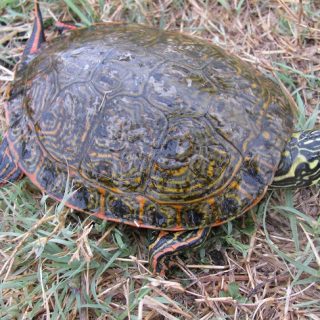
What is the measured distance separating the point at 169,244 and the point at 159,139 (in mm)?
691

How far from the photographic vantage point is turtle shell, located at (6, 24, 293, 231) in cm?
246

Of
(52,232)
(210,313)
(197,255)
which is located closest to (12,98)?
(52,232)

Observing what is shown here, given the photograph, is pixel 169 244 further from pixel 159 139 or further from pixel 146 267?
pixel 159 139

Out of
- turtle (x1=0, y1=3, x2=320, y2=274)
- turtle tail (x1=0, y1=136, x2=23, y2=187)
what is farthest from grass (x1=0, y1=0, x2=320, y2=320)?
turtle (x1=0, y1=3, x2=320, y2=274)

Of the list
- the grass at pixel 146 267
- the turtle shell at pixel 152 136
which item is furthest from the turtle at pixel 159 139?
the grass at pixel 146 267

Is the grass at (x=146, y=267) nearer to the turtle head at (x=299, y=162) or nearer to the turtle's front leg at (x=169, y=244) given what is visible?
the turtle's front leg at (x=169, y=244)

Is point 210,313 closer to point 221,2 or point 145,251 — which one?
point 145,251

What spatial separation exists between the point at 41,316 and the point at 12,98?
5.09ft

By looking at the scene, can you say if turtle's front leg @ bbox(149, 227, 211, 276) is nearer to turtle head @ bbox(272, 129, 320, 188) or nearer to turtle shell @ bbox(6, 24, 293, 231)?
turtle shell @ bbox(6, 24, 293, 231)

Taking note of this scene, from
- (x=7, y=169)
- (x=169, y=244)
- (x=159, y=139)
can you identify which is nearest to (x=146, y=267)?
(x=169, y=244)

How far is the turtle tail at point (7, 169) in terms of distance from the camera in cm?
283

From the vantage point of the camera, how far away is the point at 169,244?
102 inches

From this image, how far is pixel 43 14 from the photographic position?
369 centimetres

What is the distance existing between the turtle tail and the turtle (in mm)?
59
